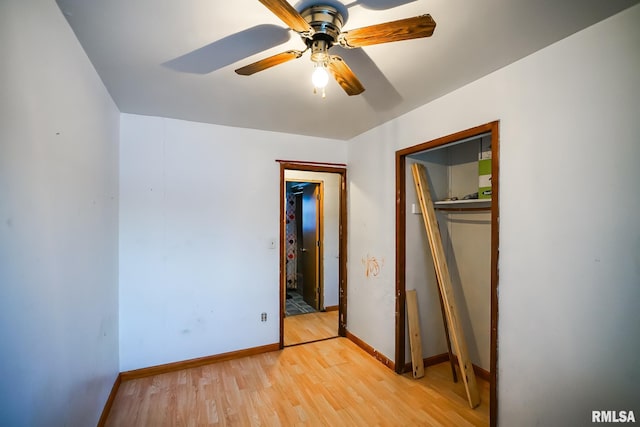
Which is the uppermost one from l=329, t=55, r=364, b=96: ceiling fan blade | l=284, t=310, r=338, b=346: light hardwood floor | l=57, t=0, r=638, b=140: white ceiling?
l=57, t=0, r=638, b=140: white ceiling

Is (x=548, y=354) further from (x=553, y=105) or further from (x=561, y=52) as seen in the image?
(x=561, y=52)

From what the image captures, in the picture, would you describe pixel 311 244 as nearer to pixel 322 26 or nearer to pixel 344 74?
pixel 344 74

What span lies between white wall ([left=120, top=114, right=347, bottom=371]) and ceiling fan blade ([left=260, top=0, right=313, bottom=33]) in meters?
2.06

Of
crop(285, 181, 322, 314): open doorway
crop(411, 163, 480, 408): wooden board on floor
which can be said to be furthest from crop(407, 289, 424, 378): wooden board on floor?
crop(285, 181, 322, 314): open doorway

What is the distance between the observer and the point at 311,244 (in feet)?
15.4

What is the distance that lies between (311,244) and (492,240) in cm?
316

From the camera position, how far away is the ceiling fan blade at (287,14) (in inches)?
37.9

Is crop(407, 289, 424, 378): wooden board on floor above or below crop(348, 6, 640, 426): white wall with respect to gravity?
below

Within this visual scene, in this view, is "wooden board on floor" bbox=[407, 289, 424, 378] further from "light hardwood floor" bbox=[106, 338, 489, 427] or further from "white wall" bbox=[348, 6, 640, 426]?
"white wall" bbox=[348, 6, 640, 426]

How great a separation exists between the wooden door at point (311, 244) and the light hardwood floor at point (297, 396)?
5.58ft

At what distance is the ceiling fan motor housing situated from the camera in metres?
1.21

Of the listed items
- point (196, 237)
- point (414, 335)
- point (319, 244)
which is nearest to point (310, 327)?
point (319, 244)

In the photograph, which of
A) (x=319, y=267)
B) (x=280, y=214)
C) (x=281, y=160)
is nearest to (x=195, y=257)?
(x=280, y=214)

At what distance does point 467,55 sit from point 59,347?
2647 mm
